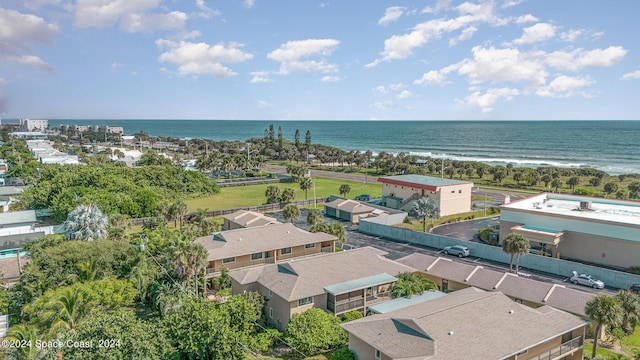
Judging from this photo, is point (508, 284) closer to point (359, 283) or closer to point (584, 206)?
point (359, 283)

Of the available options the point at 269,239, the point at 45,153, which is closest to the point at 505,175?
the point at 269,239

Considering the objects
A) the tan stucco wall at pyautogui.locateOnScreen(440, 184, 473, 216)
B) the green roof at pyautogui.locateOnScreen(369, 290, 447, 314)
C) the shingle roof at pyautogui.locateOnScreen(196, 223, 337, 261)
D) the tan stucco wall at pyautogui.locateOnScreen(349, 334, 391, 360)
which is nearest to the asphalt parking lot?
the tan stucco wall at pyautogui.locateOnScreen(440, 184, 473, 216)

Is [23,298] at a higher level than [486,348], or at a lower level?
lower

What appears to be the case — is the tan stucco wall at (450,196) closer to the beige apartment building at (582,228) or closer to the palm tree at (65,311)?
the beige apartment building at (582,228)

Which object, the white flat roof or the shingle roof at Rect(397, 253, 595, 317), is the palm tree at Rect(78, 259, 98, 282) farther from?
the white flat roof

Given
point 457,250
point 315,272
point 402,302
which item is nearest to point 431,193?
point 457,250

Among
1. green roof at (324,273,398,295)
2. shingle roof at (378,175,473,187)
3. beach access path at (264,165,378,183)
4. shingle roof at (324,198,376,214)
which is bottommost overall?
green roof at (324,273,398,295)

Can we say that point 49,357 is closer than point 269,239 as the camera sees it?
Yes

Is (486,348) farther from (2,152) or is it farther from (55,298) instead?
(2,152)
